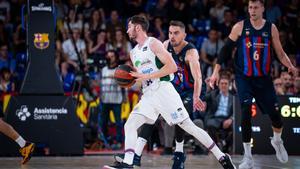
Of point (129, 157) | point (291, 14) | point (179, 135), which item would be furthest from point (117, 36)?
point (129, 157)

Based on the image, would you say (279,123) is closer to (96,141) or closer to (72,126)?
(72,126)

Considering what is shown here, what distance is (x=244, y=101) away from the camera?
432 inches

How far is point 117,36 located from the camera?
18219 millimetres

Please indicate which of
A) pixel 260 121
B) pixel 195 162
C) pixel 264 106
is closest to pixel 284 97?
pixel 260 121

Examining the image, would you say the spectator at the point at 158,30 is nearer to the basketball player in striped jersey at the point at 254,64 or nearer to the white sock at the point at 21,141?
the white sock at the point at 21,141

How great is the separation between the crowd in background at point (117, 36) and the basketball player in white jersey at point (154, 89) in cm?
620

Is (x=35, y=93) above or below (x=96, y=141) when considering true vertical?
above

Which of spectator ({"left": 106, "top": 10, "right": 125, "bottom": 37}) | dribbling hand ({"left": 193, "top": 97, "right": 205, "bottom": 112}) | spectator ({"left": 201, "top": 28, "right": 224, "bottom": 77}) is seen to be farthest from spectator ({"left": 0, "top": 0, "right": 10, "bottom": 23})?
dribbling hand ({"left": 193, "top": 97, "right": 205, "bottom": 112})

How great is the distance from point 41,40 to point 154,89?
502 centimetres

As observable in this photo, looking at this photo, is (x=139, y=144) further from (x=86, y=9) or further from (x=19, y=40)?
(x=86, y=9)

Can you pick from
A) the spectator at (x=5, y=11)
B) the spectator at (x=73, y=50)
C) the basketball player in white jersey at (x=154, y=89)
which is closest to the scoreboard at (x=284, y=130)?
the spectator at (x=73, y=50)

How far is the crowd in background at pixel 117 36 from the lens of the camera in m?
16.6

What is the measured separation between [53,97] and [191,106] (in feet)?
12.5

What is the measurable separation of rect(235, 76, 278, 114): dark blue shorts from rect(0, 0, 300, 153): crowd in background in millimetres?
4936
